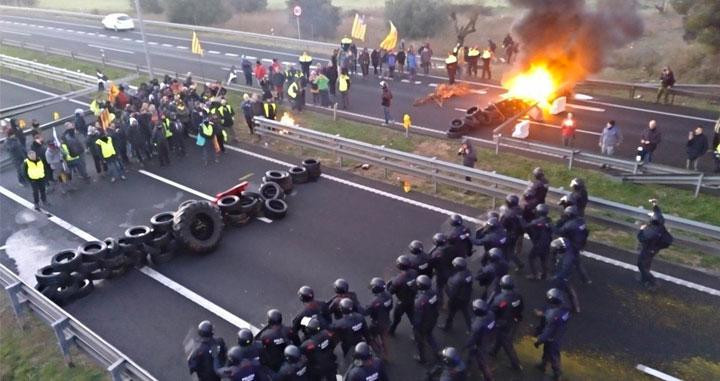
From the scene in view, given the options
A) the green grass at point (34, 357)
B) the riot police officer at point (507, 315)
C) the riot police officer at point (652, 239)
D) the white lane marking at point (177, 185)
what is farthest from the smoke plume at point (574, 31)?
the green grass at point (34, 357)

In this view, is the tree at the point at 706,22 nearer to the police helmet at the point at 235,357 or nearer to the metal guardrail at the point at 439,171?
the metal guardrail at the point at 439,171

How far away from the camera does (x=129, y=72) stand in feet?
90.2

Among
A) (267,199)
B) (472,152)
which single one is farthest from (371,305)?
(472,152)

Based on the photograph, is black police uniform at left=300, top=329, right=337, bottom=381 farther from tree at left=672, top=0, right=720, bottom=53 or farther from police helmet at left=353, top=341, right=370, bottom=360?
tree at left=672, top=0, right=720, bottom=53

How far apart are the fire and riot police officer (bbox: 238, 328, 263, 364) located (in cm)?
1482

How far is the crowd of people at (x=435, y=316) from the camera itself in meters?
7.13

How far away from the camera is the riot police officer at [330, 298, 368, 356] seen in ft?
25.5

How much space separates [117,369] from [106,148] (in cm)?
891

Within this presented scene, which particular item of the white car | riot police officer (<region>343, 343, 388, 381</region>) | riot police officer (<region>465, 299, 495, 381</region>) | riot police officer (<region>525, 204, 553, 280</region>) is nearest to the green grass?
riot police officer (<region>343, 343, 388, 381</region>)

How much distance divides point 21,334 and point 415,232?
739 centimetres

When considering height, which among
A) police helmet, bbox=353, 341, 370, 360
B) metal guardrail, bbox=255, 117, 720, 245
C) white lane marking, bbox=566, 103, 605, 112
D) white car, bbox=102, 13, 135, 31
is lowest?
police helmet, bbox=353, 341, 370, 360

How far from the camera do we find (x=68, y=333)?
8.62 meters

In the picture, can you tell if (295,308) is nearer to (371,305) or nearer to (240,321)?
(240,321)

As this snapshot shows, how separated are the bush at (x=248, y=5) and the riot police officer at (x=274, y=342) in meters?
44.3
